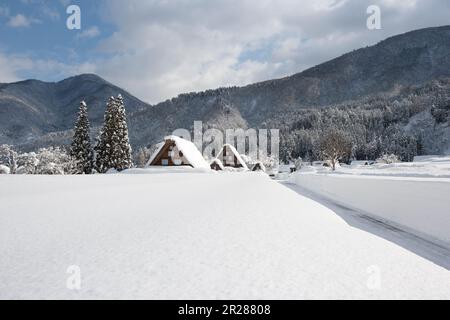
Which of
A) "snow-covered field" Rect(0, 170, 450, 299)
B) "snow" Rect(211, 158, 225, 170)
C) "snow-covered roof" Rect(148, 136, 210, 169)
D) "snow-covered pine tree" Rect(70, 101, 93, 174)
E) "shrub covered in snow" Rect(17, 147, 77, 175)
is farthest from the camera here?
"snow" Rect(211, 158, 225, 170)

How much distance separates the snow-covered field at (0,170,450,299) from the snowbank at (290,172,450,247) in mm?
523

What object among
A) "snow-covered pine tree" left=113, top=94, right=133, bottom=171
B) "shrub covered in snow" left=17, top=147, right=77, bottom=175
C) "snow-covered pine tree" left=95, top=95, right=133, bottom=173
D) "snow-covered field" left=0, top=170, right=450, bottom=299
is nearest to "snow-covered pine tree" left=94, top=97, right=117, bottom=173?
"snow-covered pine tree" left=95, top=95, right=133, bottom=173

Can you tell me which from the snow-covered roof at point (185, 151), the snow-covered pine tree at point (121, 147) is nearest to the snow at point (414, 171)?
the snow-covered roof at point (185, 151)

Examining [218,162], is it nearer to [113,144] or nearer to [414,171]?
[113,144]

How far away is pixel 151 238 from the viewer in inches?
193

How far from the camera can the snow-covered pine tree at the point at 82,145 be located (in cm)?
4206

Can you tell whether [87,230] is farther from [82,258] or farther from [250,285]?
[250,285]

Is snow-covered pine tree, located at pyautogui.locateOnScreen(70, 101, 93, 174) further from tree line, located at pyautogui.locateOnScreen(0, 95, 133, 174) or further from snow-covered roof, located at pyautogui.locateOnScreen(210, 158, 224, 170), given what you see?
snow-covered roof, located at pyautogui.locateOnScreen(210, 158, 224, 170)

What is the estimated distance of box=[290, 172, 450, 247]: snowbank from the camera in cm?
617

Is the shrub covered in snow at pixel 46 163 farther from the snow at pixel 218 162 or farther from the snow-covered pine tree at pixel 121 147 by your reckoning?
the snow at pixel 218 162

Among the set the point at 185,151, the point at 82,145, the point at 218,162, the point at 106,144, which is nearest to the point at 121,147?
the point at 106,144

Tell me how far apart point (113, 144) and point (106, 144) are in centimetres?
83
